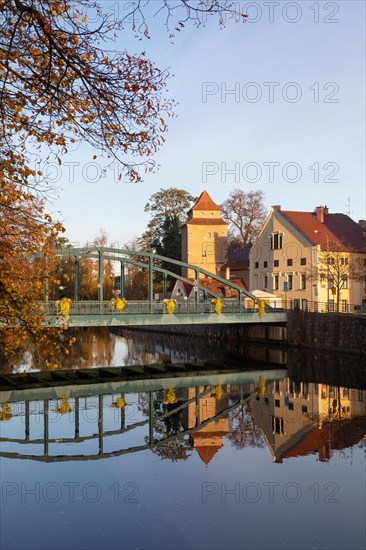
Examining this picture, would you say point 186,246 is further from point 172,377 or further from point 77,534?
point 77,534

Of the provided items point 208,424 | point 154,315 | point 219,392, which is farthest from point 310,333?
point 208,424

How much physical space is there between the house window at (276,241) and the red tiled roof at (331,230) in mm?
1849

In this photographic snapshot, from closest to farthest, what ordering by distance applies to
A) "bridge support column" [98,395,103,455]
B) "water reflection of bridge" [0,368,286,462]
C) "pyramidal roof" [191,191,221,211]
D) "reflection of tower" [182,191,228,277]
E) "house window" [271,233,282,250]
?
1. "bridge support column" [98,395,103,455]
2. "water reflection of bridge" [0,368,286,462]
3. "house window" [271,233,282,250]
4. "reflection of tower" [182,191,228,277]
5. "pyramidal roof" [191,191,221,211]

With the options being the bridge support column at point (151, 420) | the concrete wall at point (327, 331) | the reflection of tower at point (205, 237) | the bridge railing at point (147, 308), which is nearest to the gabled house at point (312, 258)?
the concrete wall at point (327, 331)

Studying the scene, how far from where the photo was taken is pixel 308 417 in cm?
1791

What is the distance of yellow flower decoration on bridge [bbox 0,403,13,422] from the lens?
670 inches

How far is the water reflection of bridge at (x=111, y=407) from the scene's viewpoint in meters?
14.7

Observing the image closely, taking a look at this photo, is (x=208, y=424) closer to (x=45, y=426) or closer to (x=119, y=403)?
(x=119, y=403)

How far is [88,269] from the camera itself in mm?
59500

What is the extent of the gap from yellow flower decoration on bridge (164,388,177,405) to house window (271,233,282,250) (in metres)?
24.6

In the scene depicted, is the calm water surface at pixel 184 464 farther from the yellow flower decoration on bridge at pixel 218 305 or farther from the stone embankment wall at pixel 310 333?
the yellow flower decoration on bridge at pixel 218 305

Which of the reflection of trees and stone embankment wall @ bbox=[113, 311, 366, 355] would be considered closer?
the reflection of trees

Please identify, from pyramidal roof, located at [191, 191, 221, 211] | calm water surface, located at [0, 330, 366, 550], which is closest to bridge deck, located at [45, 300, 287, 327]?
calm water surface, located at [0, 330, 366, 550]

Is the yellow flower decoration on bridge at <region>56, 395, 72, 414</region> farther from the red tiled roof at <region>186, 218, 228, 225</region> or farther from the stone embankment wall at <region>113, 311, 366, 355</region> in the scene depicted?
the red tiled roof at <region>186, 218, 228, 225</region>
